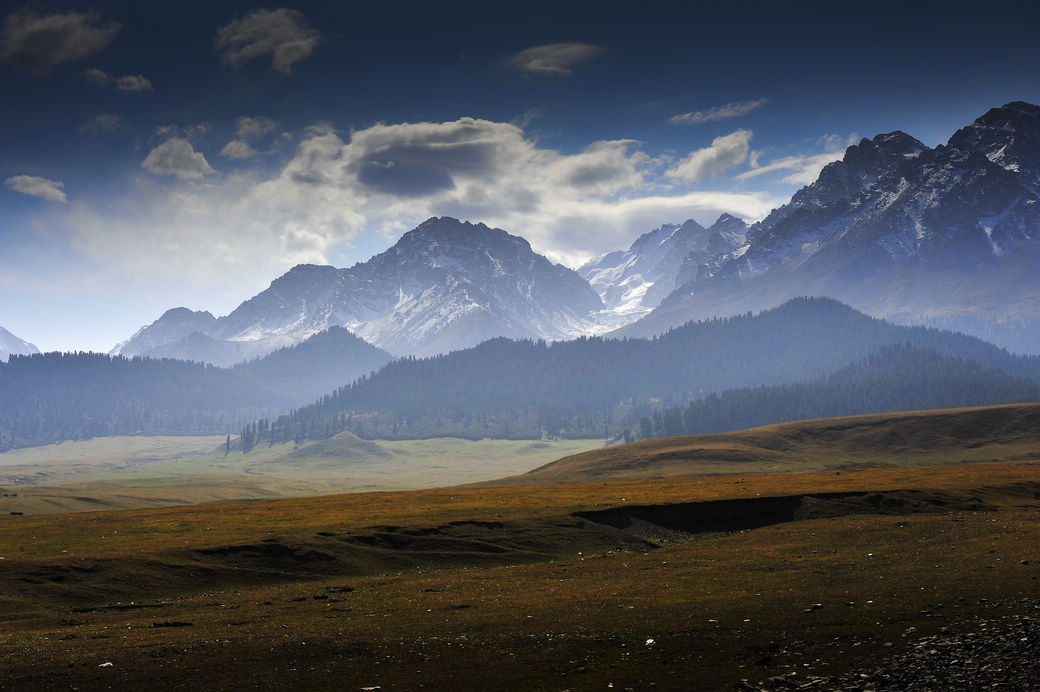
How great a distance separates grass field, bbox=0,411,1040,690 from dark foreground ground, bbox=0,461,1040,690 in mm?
197

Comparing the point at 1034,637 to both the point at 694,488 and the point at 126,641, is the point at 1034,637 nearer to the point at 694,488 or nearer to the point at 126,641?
the point at 126,641

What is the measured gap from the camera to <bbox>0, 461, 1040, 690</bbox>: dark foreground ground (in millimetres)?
33469

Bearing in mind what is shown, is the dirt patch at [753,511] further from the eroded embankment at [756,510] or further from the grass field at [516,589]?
the grass field at [516,589]

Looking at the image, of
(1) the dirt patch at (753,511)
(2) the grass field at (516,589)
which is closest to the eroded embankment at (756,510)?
(1) the dirt patch at (753,511)

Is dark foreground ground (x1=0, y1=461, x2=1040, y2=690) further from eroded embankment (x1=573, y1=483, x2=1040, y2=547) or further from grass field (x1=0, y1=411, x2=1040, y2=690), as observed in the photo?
eroded embankment (x1=573, y1=483, x2=1040, y2=547)

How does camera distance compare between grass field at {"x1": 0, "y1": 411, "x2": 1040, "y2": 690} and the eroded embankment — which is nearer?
grass field at {"x1": 0, "y1": 411, "x2": 1040, "y2": 690}

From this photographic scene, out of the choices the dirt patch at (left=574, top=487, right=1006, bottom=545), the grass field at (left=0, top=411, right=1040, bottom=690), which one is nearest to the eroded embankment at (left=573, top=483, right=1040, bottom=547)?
the dirt patch at (left=574, top=487, right=1006, bottom=545)

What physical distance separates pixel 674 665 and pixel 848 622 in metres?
9.83

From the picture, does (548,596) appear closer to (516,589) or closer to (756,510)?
(516,589)

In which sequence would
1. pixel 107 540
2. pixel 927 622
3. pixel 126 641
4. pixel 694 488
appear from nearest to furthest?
pixel 927 622 < pixel 126 641 < pixel 107 540 < pixel 694 488

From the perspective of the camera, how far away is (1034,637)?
103ft

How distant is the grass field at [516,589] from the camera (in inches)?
1367

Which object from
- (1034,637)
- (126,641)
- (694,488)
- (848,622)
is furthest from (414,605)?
(694,488)

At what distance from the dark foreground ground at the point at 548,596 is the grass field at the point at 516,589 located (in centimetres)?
20
